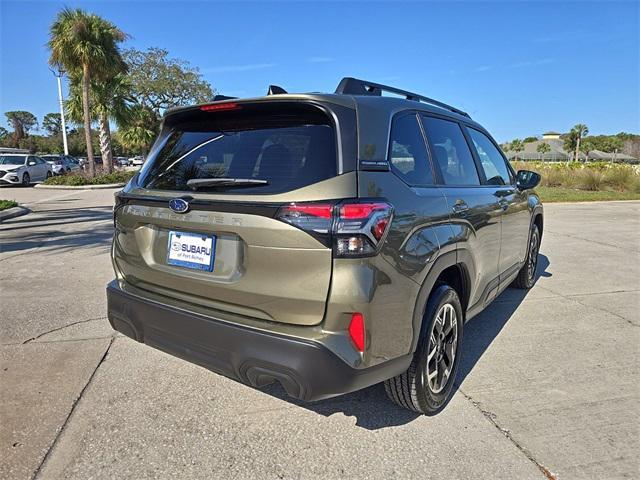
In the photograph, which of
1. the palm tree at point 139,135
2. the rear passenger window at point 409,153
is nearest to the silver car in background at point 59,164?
the palm tree at point 139,135

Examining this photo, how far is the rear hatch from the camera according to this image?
6.62 ft

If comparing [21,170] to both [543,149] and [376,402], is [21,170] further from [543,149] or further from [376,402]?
[543,149]

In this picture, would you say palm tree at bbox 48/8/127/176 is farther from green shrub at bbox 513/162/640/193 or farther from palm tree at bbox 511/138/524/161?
palm tree at bbox 511/138/524/161

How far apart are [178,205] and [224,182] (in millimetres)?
306

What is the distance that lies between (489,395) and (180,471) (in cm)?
200

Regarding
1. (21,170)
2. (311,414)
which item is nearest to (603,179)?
(311,414)

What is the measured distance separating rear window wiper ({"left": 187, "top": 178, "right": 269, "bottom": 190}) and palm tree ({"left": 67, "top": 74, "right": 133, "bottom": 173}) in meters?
27.8

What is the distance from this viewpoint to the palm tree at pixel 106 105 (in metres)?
26.3

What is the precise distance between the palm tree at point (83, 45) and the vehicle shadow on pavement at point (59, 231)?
535 inches

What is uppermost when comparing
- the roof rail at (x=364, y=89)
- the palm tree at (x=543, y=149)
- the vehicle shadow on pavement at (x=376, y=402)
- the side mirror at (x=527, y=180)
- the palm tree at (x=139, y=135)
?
the palm tree at (x=543, y=149)

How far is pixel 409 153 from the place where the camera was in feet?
8.36

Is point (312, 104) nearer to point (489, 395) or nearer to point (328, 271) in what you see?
point (328, 271)

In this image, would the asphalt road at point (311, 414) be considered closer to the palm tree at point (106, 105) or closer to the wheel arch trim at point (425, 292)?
the wheel arch trim at point (425, 292)

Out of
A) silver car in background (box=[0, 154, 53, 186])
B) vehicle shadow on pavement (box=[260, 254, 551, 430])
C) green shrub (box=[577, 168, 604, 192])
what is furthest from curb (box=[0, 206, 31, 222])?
green shrub (box=[577, 168, 604, 192])
